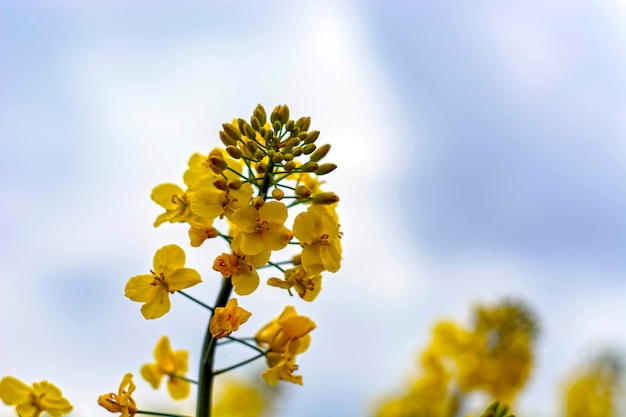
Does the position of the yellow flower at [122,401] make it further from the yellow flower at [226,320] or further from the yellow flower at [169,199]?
the yellow flower at [169,199]

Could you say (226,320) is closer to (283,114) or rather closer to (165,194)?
(165,194)

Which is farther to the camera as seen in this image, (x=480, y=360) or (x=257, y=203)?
(x=480, y=360)

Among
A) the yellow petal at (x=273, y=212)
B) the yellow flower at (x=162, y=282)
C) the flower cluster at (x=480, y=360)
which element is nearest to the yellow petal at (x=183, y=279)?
the yellow flower at (x=162, y=282)

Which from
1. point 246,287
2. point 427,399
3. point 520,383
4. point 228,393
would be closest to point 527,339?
point 520,383

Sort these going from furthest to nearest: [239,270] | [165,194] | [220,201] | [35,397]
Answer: [165,194], [35,397], [220,201], [239,270]

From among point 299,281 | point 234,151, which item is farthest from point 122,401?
point 234,151

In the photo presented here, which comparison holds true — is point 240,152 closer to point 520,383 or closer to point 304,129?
point 304,129
